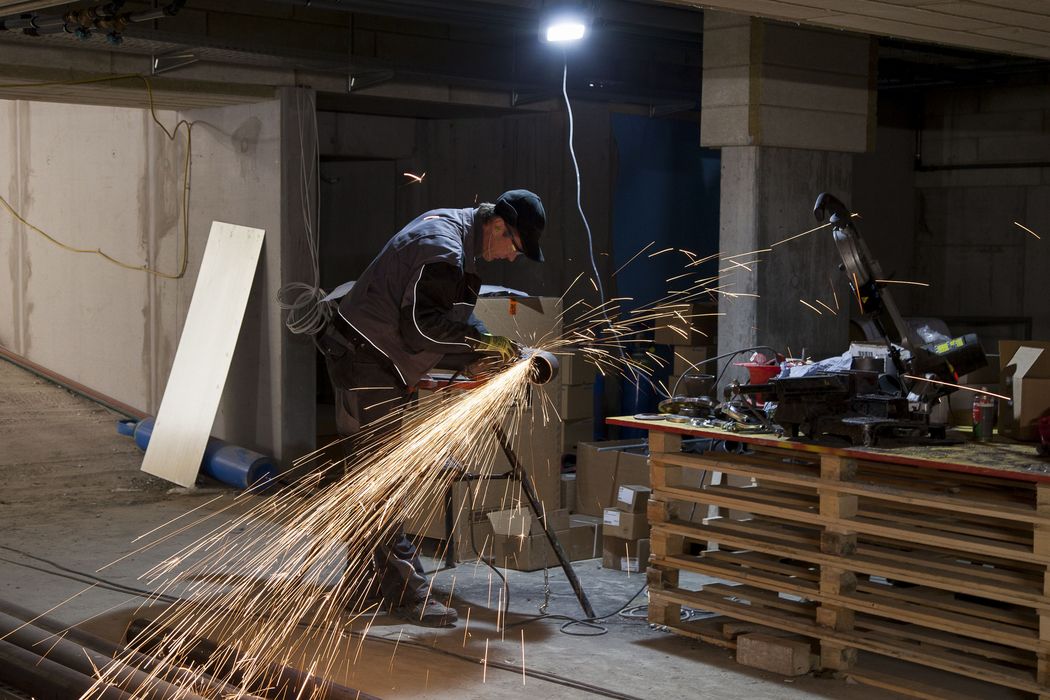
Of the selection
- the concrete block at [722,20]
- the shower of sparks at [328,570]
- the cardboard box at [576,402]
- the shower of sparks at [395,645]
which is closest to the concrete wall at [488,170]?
the cardboard box at [576,402]

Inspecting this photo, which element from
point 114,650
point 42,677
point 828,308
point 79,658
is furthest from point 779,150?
point 42,677

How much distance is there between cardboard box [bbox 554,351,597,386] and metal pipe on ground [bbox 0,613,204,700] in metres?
3.72

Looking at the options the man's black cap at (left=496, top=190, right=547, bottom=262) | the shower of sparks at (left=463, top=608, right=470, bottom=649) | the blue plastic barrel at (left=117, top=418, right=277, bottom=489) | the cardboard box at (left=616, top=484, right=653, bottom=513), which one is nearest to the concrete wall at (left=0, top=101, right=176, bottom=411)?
the blue plastic barrel at (left=117, top=418, right=277, bottom=489)

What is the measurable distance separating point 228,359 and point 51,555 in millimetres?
2291

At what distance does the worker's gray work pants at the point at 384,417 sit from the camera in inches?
213

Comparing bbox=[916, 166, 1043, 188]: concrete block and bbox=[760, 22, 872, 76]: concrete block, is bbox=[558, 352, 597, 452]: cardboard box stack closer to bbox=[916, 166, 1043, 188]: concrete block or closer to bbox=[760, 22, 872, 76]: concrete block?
bbox=[760, 22, 872, 76]: concrete block

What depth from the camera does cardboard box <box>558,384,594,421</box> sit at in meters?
7.75

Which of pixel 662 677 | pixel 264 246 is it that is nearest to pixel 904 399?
pixel 662 677

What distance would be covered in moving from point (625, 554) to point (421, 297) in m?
1.93

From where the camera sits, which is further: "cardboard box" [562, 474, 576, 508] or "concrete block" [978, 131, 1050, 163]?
"concrete block" [978, 131, 1050, 163]

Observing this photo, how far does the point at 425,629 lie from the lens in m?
5.29

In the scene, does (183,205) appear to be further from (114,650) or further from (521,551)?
(114,650)

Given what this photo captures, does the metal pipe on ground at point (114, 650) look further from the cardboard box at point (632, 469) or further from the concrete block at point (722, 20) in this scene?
the concrete block at point (722, 20)

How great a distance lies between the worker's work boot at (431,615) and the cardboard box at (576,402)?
2.47 meters
